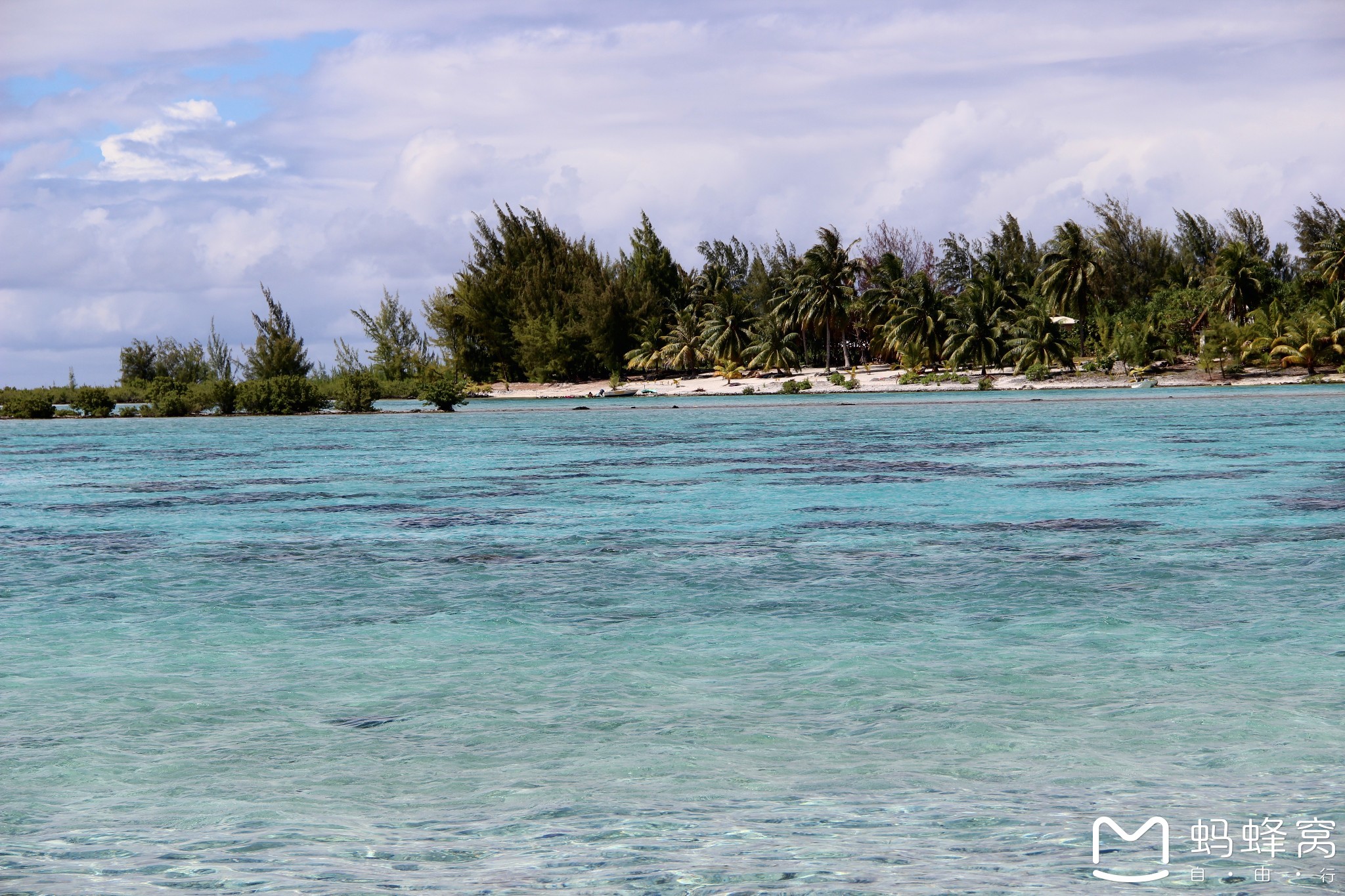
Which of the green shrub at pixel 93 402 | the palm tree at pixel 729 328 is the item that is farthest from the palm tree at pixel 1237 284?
the green shrub at pixel 93 402

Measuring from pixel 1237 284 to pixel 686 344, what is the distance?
95.2 feet

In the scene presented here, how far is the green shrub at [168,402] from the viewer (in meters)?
49.3

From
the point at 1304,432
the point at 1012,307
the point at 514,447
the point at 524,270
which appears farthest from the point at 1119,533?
the point at 524,270

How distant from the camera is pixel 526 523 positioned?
14.8 metres

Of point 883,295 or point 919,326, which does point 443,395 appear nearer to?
point 919,326

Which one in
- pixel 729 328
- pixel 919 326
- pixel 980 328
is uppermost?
pixel 729 328

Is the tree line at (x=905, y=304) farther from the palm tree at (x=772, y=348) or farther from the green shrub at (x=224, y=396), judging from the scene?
the green shrub at (x=224, y=396)

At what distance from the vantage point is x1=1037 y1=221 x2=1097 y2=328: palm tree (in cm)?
6334

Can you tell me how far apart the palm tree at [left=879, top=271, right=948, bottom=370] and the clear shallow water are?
46486mm

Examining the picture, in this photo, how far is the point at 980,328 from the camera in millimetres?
61250

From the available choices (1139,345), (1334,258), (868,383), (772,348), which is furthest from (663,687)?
(1334,258)

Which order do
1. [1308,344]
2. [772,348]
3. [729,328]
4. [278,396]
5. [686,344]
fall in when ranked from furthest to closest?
[686,344] < [729,328] < [772,348] < [1308,344] < [278,396]

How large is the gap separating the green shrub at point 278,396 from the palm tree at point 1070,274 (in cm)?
3647

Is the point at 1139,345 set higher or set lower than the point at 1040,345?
lower
